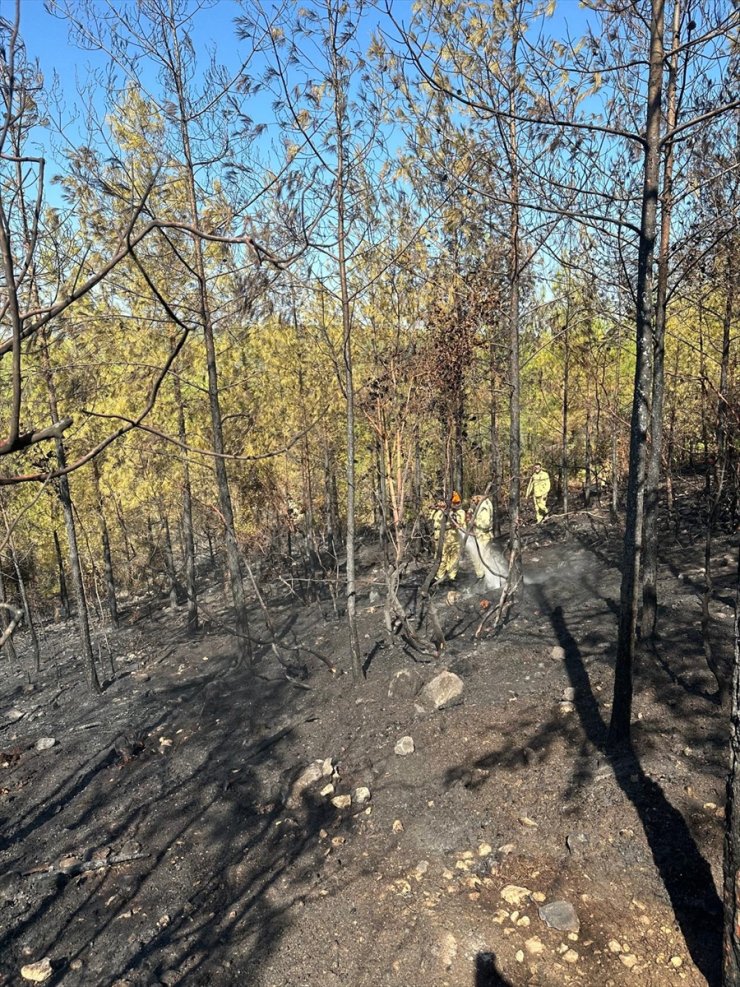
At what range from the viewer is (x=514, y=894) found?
407 cm

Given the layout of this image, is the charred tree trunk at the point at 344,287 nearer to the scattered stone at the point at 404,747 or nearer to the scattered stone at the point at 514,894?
the scattered stone at the point at 404,747

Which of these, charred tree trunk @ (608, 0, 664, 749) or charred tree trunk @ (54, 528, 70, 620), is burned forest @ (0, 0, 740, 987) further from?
charred tree trunk @ (54, 528, 70, 620)

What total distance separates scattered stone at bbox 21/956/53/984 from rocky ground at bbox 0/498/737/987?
0.06 feet

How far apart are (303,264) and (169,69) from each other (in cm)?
341

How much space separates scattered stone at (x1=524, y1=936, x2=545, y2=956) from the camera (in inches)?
143

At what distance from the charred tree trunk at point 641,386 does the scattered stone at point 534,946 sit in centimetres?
187

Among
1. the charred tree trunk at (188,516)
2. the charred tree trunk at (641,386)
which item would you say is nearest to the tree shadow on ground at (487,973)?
the charred tree trunk at (641,386)

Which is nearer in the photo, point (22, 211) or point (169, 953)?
point (169, 953)

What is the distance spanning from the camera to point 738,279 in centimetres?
747

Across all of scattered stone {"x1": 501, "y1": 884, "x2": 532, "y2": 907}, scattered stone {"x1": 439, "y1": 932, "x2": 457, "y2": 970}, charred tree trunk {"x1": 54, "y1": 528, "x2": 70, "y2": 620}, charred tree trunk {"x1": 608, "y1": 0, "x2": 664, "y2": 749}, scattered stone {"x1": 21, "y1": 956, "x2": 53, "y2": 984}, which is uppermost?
charred tree trunk {"x1": 608, "y1": 0, "x2": 664, "y2": 749}

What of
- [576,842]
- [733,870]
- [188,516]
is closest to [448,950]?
[576,842]

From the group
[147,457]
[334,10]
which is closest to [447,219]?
[334,10]

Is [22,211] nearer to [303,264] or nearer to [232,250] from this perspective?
[232,250]

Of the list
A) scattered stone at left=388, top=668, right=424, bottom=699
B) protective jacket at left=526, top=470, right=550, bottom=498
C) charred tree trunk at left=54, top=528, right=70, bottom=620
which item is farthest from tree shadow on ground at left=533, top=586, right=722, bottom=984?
charred tree trunk at left=54, top=528, right=70, bottom=620
